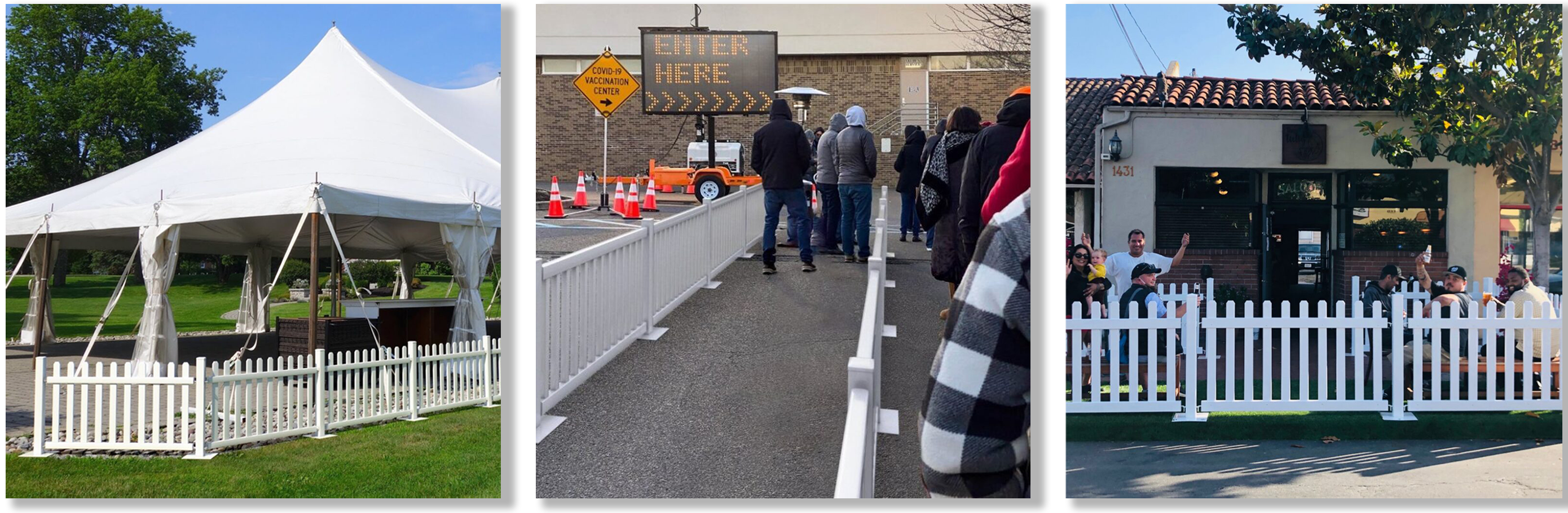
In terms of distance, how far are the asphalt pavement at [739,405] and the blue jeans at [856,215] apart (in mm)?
778

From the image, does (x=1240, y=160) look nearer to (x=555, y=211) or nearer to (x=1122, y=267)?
(x=1122, y=267)

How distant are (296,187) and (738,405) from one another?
450cm

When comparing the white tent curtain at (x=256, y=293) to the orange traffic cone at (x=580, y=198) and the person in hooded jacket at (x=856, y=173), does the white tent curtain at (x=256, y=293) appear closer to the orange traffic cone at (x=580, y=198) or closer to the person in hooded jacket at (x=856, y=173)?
the orange traffic cone at (x=580, y=198)

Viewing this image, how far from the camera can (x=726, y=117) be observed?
24.4 meters

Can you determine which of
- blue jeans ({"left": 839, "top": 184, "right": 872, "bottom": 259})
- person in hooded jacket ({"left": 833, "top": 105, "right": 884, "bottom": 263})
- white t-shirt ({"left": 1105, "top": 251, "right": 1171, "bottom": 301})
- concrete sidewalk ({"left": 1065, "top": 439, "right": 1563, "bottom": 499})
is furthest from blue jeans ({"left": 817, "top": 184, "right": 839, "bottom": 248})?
concrete sidewalk ({"left": 1065, "top": 439, "right": 1563, "bottom": 499})

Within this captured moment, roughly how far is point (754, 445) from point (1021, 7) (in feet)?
37.4

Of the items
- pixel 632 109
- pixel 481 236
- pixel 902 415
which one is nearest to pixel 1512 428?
pixel 902 415

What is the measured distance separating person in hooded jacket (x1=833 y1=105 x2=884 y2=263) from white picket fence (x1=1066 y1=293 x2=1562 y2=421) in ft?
5.69

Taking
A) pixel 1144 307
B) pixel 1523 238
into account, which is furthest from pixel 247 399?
pixel 1523 238

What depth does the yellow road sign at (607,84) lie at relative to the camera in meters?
11.2

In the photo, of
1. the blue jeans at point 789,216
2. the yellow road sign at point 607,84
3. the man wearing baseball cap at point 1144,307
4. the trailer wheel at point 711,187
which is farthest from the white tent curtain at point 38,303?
the man wearing baseball cap at point 1144,307

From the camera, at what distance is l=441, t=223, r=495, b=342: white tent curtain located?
823cm

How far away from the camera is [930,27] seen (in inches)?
913

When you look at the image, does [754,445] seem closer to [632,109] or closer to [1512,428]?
[1512,428]
